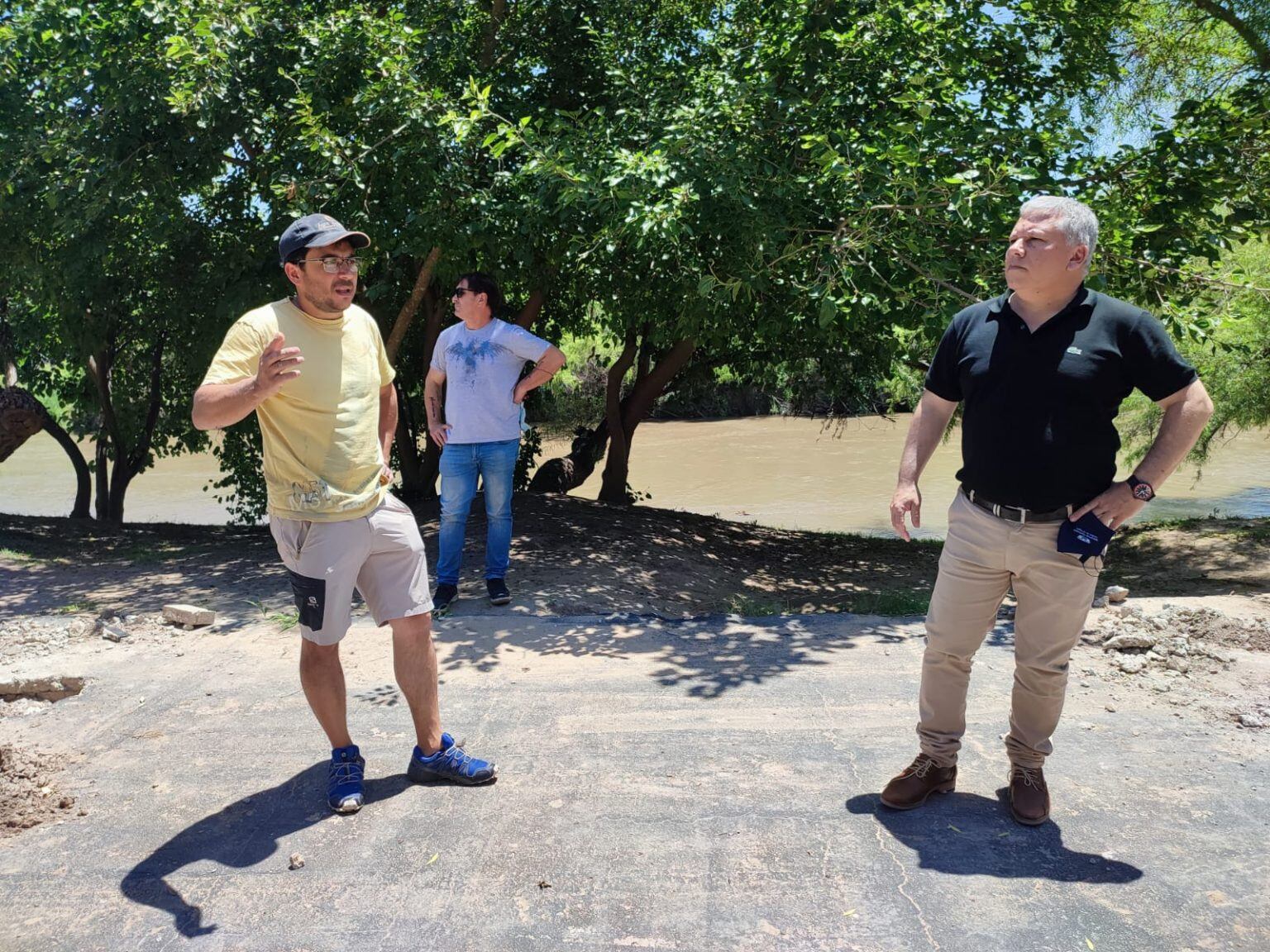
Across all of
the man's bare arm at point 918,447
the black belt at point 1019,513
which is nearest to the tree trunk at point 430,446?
the man's bare arm at point 918,447

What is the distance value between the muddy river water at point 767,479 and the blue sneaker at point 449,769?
12.0 meters

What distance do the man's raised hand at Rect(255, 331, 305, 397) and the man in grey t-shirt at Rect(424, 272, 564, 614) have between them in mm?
2731

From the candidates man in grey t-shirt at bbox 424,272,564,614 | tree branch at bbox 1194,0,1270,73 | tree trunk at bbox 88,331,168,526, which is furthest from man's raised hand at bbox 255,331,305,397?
tree trunk at bbox 88,331,168,526

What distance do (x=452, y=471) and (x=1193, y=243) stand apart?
5353mm

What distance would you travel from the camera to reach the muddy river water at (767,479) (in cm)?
1783

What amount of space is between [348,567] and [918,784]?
195cm

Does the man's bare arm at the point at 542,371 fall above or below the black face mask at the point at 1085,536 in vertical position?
above

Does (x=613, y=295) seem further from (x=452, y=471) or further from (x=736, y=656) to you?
(x=736, y=656)

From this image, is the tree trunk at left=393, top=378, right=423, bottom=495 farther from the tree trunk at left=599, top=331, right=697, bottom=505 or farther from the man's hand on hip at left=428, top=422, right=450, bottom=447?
the man's hand on hip at left=428, top=422, right=450, bottom=447

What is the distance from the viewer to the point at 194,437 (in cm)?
1304

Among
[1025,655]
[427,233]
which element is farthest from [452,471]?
[1025,655]

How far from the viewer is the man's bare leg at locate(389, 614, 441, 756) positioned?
360 cm

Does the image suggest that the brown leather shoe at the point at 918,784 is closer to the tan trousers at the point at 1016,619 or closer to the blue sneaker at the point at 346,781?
the tan trousers at the point at 1016,619

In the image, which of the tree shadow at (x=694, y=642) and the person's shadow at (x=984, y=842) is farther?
the tree shadow at (x=694, y=642)
